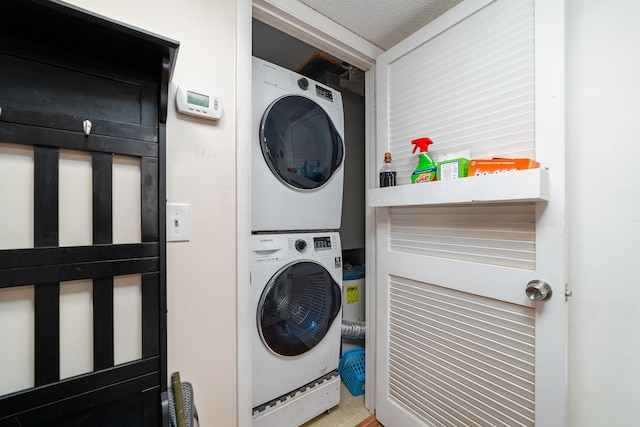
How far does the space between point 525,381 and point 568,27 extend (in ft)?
4.16

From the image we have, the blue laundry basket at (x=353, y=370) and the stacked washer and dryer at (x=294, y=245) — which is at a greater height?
the stacked washer and dryer at (x=294, y=245)

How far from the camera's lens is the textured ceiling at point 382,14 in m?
1.12

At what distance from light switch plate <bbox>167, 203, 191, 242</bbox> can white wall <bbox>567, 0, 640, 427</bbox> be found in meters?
1.36

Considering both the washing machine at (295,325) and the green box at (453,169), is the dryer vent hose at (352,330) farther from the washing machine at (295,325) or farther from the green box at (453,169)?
the green box at (453,169)

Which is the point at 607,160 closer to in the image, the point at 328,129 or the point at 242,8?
the point at 328,129

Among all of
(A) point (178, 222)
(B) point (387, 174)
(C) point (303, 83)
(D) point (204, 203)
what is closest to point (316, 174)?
(B) point (387, 174)

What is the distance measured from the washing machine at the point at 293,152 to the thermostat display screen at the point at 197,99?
29cm

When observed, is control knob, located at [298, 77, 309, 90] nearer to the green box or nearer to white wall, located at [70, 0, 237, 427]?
white wall, located at [70, 0, 237, 427]

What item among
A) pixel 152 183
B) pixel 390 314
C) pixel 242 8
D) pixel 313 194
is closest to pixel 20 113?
pixel 152 183

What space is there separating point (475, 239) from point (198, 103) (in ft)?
3.88

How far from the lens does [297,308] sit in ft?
4.21

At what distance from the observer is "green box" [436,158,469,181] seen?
94 centimetres

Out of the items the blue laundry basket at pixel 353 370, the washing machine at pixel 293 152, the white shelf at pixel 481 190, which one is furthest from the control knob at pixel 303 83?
the blue laundry basket at pixel 353 370

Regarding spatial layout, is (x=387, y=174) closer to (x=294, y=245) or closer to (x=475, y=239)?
(x=475, y=239)
